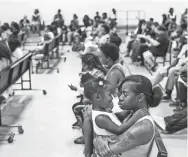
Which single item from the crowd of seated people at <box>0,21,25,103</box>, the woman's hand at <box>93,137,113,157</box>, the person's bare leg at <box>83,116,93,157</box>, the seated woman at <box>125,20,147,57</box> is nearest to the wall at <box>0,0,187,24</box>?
the seated woman at <box>125,20,147,57</box>

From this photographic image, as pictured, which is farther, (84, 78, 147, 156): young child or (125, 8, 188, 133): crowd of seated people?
(125, 8, 188, 133): crowd of seated people

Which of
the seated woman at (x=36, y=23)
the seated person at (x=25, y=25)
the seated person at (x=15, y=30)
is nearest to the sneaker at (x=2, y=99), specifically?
the seated person at (x=15, y=30)

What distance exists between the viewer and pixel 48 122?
16.4ft

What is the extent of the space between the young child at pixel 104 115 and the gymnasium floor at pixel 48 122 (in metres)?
1.95

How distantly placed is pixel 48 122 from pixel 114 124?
3.35m

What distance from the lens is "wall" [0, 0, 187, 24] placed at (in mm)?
18141

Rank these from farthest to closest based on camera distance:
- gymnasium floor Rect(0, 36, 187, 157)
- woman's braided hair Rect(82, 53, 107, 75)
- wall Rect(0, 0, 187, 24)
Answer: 1. wall Rect(0, 0, 187, 24)
2. gymnasium floor Rect(0, 36, 187, 157)
3. woman's braided hair Rect(82, 53, 107, 75)

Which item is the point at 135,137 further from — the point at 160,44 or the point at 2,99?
the point at 160,44

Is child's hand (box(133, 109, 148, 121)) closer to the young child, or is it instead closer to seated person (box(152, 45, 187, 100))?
the young child

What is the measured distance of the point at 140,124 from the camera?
1.51 m

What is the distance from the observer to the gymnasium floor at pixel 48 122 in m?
4.04

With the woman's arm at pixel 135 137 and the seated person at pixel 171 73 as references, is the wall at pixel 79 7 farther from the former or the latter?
the woman's arm at pixel 135 137

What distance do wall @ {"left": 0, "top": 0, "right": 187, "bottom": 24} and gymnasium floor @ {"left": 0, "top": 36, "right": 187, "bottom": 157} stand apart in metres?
10.9

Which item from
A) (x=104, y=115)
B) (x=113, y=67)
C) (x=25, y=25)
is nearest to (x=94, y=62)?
(x=113, y=67)
